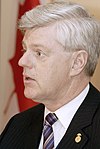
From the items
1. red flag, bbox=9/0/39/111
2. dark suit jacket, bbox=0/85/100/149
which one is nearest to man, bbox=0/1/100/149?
dark suit jacket, bbox=0/85/100/149

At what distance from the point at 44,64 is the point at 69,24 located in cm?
18

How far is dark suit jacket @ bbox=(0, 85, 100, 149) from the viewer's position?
1.37 metres

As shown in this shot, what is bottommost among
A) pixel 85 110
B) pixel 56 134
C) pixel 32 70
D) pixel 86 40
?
pixel 56 134

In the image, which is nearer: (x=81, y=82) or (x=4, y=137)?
(x=81, y=82)

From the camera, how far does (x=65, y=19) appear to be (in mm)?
1409

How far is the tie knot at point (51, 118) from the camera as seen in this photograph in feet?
4.93

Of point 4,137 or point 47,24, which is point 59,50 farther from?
point 4,137

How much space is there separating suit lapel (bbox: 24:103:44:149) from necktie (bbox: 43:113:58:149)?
63 mm

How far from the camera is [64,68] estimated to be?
142 cm

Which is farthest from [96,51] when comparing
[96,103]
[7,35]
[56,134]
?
[7,35]

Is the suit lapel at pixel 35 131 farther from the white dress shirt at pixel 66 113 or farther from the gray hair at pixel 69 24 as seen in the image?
the gray hair at pixel 69 24

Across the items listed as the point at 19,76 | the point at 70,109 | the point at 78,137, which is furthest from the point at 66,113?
the point at 19,76

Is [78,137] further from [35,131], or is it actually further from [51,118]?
[35,131]

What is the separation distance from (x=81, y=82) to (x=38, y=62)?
0.19m
